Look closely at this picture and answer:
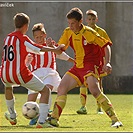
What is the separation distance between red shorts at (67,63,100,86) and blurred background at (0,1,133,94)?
1026cm

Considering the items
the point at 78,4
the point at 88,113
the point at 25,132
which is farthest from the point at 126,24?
the point at 25,132

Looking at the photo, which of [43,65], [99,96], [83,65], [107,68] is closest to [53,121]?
[99,96]

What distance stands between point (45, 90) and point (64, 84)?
0.32 meters

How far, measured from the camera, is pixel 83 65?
8836 mm

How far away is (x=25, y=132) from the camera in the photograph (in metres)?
7.25

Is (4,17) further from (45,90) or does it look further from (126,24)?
(45,90)

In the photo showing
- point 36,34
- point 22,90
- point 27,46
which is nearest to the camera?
point 27,46

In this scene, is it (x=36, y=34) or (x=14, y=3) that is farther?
(x=14, y=3)

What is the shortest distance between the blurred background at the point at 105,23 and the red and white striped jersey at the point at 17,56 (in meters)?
10.8

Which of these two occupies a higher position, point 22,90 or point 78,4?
point 78,4

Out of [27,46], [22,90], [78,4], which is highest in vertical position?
[78,4]

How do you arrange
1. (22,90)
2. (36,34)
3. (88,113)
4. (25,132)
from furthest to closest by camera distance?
1. (22,90)
2. (88,113)
3. (36,34)
4. (25,132)

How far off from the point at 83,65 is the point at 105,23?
10797mm

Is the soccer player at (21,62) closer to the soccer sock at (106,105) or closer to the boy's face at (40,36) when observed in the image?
the soccer sock at (106,105)
